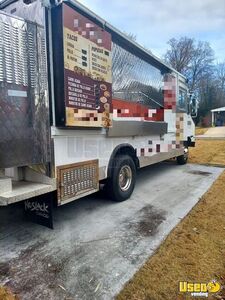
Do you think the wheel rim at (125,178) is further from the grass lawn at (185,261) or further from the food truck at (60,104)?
the grass lawn at (185,261)

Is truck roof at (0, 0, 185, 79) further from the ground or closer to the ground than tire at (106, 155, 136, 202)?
further from the ground

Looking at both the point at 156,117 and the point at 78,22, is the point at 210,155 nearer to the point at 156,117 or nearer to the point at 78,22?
the point at 156,117

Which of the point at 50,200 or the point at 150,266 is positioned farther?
the point at 50,200

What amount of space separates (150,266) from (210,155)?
8806mm

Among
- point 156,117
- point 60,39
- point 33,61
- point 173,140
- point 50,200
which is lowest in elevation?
point 50,200

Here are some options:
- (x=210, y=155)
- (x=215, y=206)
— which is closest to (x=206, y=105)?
(x=210, y=155)

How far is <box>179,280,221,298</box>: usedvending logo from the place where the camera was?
2.35 meters

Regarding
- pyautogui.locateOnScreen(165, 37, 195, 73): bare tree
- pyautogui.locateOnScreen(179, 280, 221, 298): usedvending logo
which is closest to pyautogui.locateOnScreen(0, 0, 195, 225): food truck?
pyautogui.locateOnScreen(179, 280, 221, 298): usedvending logo

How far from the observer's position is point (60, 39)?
3064 mm

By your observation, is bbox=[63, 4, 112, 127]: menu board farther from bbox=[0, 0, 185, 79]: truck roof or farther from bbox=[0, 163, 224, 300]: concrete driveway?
bbox=[0, 163, 224, 300]: concrete driveway

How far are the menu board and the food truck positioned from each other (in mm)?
12

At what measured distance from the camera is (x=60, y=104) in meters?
3.13

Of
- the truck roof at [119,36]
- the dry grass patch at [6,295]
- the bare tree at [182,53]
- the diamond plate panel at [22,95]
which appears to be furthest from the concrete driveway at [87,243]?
the bare tree at [182,53]

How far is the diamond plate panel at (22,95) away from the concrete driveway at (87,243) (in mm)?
1072
